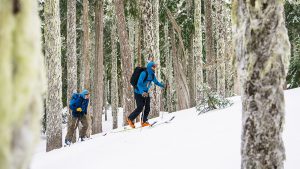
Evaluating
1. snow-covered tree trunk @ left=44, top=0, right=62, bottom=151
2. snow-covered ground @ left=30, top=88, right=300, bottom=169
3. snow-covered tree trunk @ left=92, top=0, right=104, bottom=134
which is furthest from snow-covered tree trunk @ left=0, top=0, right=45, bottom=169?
snow-covered tree trunk @ left=92, top=0, right=104, bottom=134

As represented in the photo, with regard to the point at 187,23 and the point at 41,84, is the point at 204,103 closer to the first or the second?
the point at 41,84

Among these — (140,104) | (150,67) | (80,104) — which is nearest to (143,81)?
(150,67)

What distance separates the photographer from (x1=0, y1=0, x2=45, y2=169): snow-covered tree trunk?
2.95 feet

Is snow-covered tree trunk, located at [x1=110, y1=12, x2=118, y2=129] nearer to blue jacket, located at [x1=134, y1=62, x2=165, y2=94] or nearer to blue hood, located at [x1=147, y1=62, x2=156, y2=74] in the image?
blue jacket, located at [x1=134, y1=62, x2=165, y2=94]

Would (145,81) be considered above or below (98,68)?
below

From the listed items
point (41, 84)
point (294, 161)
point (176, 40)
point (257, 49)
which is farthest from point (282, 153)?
point (176, 40)

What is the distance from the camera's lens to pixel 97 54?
70.0ft

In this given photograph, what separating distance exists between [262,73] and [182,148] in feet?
11.7

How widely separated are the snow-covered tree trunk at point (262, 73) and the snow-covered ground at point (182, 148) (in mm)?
1672

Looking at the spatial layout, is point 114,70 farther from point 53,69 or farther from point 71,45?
point 53,69

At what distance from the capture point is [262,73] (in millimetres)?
3576

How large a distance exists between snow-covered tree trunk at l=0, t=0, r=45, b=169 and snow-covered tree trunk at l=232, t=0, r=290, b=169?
285cm

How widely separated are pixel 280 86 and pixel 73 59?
16003 millimetres

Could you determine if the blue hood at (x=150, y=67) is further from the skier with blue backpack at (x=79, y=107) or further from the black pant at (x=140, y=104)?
the skier with blue backpack at (x=79, y=107)
